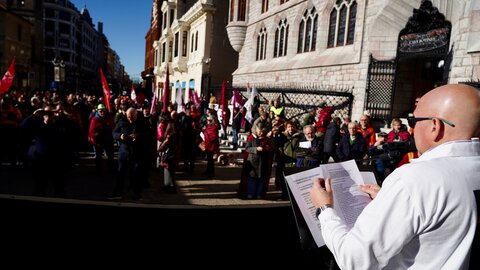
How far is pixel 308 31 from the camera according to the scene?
18578 millimetres

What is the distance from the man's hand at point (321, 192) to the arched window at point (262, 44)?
22.3m

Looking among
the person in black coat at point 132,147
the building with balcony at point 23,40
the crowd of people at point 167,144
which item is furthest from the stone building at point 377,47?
the building with balcony at point 23,40

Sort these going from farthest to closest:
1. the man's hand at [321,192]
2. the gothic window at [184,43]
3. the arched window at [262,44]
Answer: the gothic window at [184,43] → the arched window at [262,44] → the man's hand at [321,192]

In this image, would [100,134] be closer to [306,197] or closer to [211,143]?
[211,143]

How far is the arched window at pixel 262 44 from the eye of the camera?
23.2m

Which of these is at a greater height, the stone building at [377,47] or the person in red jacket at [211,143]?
the stone building at [377,47]

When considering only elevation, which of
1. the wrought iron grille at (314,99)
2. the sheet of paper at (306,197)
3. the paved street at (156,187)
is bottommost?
the paved street at (156,187)

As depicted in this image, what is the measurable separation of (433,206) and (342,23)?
16.3 meters

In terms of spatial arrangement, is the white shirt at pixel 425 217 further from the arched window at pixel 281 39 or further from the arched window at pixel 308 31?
the arched window at pixel 281 39

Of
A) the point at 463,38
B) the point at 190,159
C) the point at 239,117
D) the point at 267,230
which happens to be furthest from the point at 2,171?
the point at 463,38

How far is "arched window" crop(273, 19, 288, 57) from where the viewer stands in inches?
819

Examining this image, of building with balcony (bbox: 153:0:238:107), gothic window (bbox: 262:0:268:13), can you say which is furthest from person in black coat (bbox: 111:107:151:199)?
gothic window (bbox: 262:0:268:13)

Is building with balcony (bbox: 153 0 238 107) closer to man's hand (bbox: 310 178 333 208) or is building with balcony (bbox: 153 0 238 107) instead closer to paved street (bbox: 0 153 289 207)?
paved street (bbox: 0 153 289 207)

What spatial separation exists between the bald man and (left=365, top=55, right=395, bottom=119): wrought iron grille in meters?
11.9
